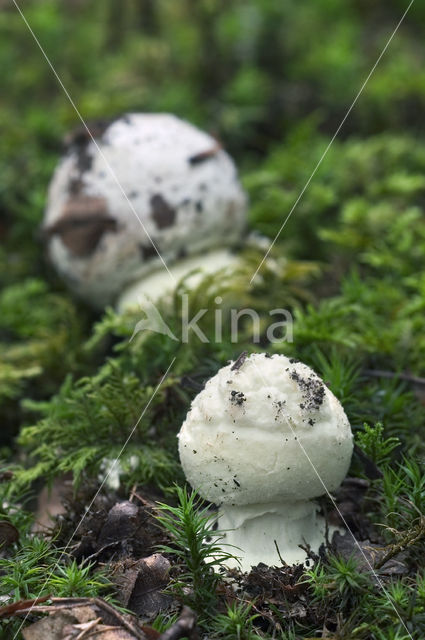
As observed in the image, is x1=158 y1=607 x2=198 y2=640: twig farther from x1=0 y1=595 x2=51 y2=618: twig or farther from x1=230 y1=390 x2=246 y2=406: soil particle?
x1=230 y1=390 x2=246 y2=406: soil particle

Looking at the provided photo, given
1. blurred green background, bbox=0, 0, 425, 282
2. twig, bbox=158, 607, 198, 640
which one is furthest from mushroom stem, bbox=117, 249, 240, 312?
twig, bbox=158, 607, 198, 640

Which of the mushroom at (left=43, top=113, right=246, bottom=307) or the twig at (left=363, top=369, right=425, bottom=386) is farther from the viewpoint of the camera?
the mushroom at (left=43, top=113, right=246, bottom=307)

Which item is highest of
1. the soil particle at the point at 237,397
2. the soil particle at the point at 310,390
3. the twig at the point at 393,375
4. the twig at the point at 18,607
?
the soil particle at the point at 237,397

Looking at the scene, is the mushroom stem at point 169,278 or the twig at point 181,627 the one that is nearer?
the twig at point 181,627

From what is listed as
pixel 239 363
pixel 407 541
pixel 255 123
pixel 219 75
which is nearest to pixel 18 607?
pixel 239 363

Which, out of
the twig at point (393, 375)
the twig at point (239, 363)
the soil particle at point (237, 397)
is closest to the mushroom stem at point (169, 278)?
the twig at point (393, 375)
